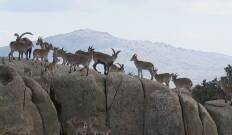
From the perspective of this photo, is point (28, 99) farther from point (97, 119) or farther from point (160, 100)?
point (160, 100)

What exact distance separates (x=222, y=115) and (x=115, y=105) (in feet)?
23.6

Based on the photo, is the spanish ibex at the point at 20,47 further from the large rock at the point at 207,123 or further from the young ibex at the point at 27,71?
the large rock at the point at 207,123

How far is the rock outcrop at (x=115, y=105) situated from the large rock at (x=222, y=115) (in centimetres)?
102

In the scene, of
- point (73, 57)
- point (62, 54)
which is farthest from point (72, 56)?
point (62, 54)

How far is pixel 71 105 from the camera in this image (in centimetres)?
3438

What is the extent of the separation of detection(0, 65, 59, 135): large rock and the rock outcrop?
5cm

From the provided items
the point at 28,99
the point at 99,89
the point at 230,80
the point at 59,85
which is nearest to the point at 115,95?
the point at 99,89

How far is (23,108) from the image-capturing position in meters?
31.3

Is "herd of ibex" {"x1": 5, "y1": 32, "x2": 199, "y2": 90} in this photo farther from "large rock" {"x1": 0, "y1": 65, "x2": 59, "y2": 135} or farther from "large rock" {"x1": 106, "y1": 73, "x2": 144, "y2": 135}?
"large rock" {"x1": 0, "y1": 65, "x2": 59, "y2": 135}

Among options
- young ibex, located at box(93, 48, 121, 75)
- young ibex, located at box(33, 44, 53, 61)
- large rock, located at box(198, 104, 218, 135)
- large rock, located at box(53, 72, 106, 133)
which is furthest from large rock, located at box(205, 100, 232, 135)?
young ibex, located at box(33, 44, 53, 61)

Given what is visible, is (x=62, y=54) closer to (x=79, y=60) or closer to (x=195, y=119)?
(x=79, y=60)

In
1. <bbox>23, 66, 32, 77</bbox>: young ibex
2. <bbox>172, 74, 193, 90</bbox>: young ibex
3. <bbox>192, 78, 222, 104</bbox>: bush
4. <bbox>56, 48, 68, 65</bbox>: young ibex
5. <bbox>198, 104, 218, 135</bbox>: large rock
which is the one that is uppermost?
<bbox>56, 48, 68, 65</bbox>: young ibex

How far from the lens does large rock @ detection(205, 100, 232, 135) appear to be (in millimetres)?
37781

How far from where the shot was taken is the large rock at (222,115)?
124 feet
